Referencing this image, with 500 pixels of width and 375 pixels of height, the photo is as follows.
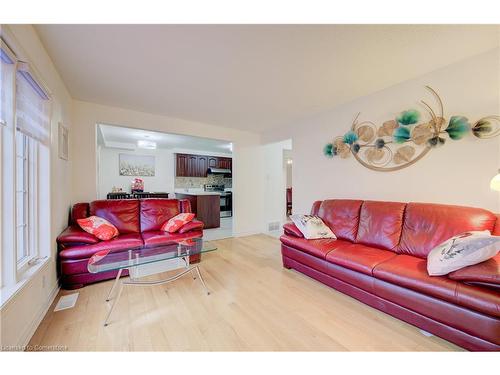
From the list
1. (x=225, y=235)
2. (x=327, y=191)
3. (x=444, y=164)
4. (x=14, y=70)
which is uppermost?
(x=14, y=70)

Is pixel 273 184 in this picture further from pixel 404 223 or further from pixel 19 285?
pixel 19 285

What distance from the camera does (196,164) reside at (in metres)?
7.07

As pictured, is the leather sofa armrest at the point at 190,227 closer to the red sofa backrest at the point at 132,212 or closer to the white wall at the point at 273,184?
the red sofa backrest at the point at 132,212

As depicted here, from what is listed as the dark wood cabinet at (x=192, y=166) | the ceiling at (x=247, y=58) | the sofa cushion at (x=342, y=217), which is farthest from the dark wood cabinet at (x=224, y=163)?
the sofa cushion at (x=342, y=217)

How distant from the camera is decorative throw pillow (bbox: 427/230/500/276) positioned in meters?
1.38

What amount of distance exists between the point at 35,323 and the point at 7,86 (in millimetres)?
1776

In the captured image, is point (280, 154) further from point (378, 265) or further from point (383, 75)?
point (378, 265)

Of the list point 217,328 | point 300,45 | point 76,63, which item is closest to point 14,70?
point 76,63

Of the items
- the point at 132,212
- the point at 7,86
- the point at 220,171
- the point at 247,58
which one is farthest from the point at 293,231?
the point at 220,171

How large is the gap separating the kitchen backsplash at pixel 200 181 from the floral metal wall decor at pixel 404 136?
5087 mm

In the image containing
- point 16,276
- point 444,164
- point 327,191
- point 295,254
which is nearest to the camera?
point 16,276

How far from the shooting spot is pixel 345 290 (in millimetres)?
2061

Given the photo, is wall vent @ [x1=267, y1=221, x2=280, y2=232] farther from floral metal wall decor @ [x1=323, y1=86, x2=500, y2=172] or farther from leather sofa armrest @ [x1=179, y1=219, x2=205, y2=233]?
floral metal wall decor @ [x1=323, y1=86, x2=500, y2=172]

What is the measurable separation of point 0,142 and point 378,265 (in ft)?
9.75
